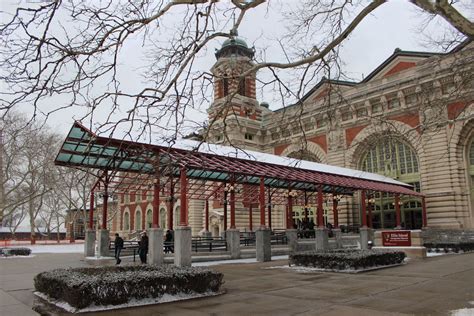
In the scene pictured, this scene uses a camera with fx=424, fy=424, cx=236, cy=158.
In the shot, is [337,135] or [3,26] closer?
[3,26]

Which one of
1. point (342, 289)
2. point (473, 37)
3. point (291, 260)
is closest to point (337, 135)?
point (291, 260)

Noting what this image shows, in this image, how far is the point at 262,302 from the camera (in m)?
10.3

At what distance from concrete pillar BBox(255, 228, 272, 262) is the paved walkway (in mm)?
6572

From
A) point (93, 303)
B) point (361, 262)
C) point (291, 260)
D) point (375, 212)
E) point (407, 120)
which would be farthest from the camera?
point (375, 212)

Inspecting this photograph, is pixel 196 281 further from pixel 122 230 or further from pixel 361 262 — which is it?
pixel 122 230

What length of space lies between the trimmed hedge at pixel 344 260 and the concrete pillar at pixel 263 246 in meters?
4.25

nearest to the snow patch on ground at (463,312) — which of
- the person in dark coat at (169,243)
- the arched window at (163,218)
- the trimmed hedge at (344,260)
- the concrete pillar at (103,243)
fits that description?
the trimmed hedge at (344,260)

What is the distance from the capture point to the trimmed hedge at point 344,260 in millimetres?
16219

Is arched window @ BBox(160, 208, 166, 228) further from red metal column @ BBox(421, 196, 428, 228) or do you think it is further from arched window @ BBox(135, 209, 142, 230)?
red metal column @ BBox(421, 196, 428, 228)

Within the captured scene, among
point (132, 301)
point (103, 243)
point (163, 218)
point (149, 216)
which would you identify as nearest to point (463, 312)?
point (132, 301)

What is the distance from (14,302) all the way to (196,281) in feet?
15.1

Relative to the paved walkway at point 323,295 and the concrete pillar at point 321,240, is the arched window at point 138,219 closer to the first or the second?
the concrete pillar at point 321,240

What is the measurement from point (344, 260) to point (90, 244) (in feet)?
48.6

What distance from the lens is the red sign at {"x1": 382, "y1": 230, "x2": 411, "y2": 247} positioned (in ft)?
78.3
